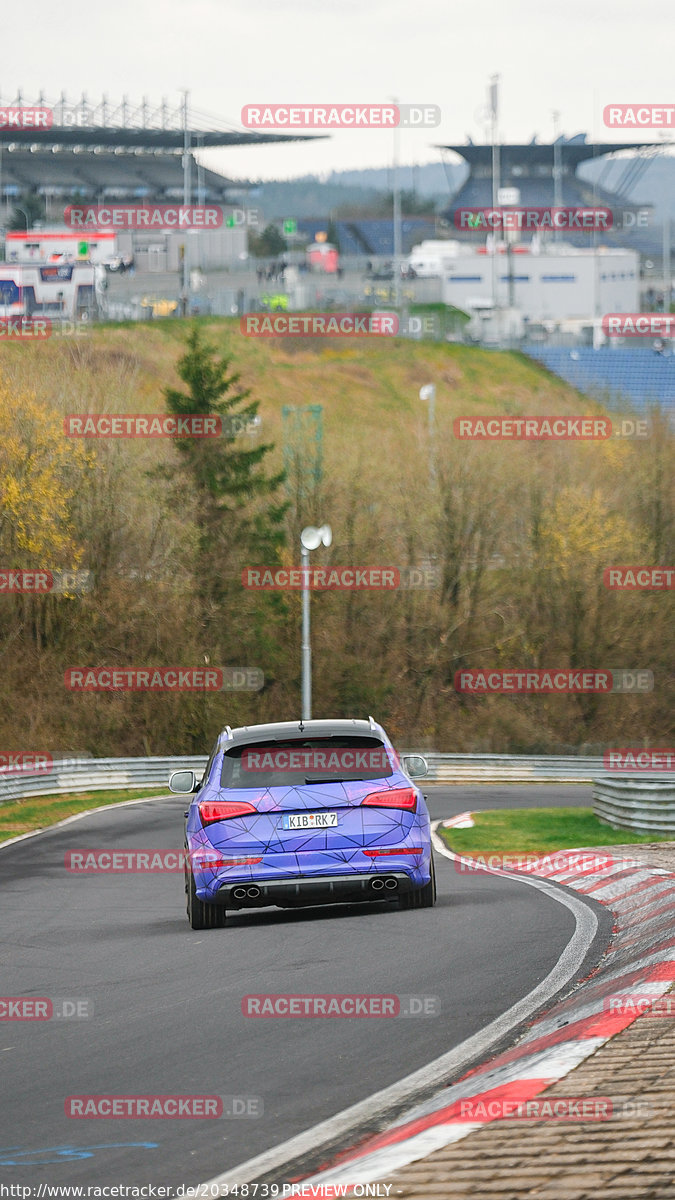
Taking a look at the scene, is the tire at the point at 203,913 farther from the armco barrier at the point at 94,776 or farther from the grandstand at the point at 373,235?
the grandstand at the point at 373,235

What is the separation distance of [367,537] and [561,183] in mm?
139689

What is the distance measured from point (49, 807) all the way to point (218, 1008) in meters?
23.5

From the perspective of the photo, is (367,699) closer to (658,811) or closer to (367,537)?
(367,537)

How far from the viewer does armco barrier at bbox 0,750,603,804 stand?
33.5 m

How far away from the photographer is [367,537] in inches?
2005

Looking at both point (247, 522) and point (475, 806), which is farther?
point (247, 522)

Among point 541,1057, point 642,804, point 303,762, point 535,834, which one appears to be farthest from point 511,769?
point 541,1057

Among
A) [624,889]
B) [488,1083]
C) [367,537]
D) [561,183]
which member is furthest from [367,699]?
[561,183]

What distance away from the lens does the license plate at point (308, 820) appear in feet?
35.6

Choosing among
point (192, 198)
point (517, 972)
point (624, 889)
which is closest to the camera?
point (517, 972)

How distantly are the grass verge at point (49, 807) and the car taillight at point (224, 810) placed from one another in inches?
565

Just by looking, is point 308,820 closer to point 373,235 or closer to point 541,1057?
point 541,1057

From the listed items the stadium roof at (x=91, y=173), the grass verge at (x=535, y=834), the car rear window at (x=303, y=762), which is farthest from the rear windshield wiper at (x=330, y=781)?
the stadium roof at (x=91, y=173)

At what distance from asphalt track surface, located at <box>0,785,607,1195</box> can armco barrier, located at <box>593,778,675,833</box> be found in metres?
7.43
